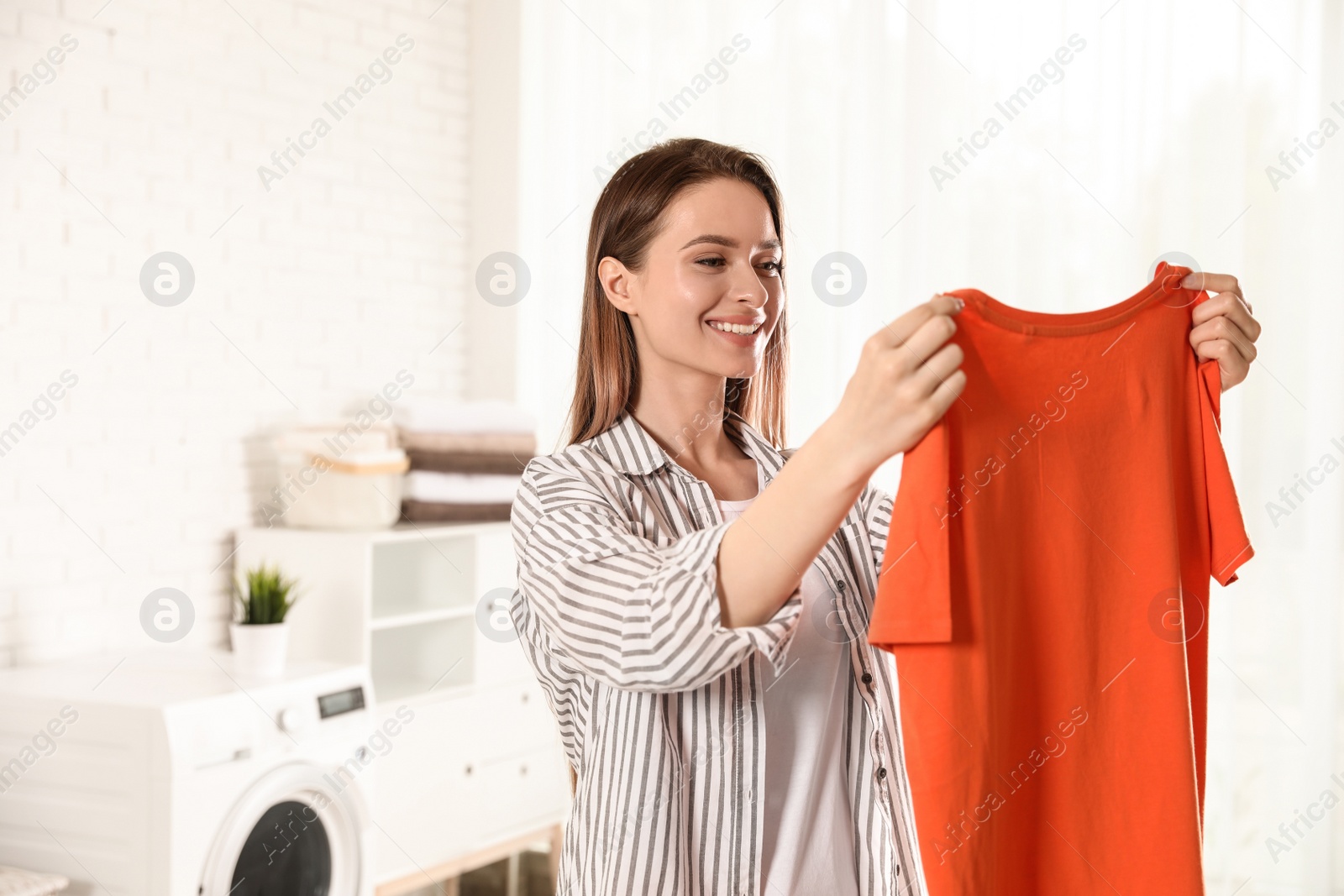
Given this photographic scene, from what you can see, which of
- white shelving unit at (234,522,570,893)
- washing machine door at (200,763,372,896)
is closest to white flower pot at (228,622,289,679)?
washing machine door at (200,763,372,896)

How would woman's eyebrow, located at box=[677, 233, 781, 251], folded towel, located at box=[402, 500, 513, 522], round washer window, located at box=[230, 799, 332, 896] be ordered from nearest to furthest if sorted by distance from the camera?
woman's eyebrow, located at box=[677, 233, 781, 251] < round washer window, located at box=[230, 799, 332, 896] < folded towel, located at box=[402, 500, 513, 522]

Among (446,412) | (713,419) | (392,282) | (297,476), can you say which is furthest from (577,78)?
(713,419)

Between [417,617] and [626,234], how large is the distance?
79.4 inches

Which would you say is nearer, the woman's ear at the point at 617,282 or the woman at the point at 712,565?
the woman at the point at 712,565

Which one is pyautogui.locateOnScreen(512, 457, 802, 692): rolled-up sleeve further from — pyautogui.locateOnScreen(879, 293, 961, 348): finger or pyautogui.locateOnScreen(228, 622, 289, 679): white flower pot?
pyautogui.locateOnScreen(228, 622, 289, 679): white flower pot

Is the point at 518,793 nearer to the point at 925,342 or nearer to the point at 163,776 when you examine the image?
the point at 163,776

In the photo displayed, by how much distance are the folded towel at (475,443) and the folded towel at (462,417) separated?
1 centimetres

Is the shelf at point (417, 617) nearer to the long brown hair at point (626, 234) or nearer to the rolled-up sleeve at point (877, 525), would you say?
the long brown hair at point (626, 234)

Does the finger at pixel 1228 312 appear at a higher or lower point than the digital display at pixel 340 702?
higher

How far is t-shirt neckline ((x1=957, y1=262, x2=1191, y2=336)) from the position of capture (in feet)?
3.67

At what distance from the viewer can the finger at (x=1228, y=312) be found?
120 cm

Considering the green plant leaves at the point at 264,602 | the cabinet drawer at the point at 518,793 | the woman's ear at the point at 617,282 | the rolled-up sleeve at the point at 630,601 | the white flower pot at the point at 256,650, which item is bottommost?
the cabinet drawer at the point at 518,793

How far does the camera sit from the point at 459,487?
332 centimetres

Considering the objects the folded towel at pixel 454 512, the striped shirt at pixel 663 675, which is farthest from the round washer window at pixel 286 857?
the striped shirt at pixel 663 675
